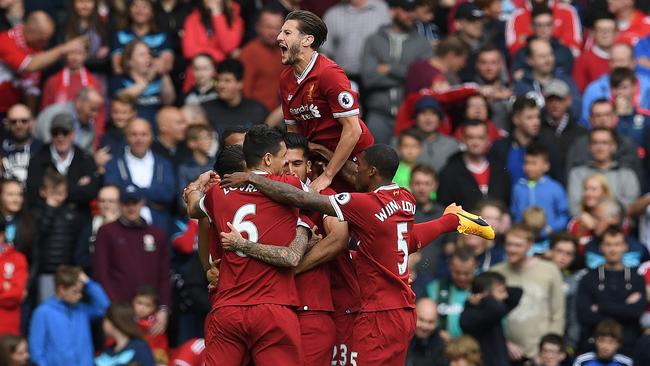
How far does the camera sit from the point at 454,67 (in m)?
19.9

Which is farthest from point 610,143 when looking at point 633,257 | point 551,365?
point 551,365

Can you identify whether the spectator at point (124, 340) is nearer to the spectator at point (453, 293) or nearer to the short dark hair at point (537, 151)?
the spectator at point (453, 293)

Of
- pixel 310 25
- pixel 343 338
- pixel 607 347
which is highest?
pixel 310 25

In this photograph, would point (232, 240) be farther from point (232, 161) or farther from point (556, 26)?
point (556, 26)

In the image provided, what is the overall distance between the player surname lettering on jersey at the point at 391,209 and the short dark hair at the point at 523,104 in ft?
22.9

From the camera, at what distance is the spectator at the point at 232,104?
18891mm

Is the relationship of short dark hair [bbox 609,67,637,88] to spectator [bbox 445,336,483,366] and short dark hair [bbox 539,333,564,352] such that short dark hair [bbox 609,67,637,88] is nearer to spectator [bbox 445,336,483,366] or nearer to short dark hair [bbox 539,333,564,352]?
short dark hair [bbox 539,333,564,352]

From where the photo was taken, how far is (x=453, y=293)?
16953 millimetres

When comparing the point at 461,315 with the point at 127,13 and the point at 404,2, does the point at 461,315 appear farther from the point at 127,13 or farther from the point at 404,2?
the point at 127,13

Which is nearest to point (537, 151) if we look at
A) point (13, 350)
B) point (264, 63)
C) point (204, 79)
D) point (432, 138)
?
point (432, 138)

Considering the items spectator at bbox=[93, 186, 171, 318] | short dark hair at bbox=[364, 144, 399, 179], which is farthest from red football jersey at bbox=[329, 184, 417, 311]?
spectator at bbox=[93, 186, 171, 318]

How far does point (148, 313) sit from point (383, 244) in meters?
5.66

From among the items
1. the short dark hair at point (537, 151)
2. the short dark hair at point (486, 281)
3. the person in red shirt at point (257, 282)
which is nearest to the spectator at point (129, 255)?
the short dark hair at point (486, 281)

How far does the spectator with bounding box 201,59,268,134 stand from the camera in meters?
18.9
